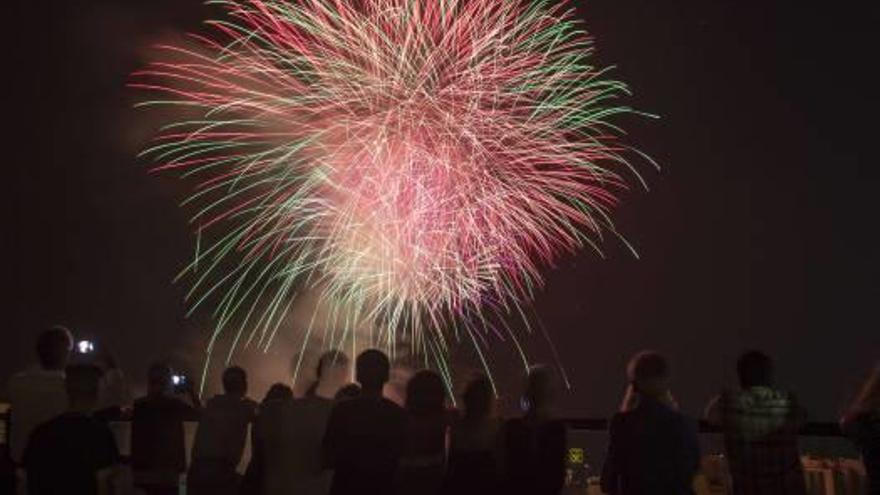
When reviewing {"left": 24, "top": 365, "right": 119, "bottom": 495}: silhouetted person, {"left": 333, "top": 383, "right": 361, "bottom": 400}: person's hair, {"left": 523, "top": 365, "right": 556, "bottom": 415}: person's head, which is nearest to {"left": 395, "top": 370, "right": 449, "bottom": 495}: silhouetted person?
{"left": 523, "top": 365, "right": 556, "bottom": 415}: person's head

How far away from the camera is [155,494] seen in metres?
6.36

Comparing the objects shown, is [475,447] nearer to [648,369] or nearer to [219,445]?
[648,369]

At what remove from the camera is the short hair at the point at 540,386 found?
564 cm

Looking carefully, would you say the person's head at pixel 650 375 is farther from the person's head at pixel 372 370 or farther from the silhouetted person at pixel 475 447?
the person's head at pixel 372 370

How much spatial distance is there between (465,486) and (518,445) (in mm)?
367

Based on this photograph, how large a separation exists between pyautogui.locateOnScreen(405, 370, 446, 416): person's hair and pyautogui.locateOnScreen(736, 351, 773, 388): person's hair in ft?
5.51

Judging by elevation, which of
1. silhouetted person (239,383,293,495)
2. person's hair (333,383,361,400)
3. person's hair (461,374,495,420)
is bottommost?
silhouetted person (239,383,293,495)

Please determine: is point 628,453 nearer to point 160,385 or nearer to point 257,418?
point 257,418

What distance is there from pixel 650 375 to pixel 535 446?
735 millimetres

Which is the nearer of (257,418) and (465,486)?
(465,486)

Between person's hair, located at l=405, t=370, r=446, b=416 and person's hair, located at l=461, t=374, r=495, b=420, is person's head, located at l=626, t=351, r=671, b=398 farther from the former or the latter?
person's hair, located at l=405, t=370, r=446, b=416

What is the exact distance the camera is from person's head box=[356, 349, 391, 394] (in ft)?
18.3

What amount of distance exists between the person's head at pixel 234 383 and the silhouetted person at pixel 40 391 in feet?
3.21

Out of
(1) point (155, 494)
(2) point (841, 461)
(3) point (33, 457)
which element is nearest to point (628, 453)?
(2) point (841, 461)
